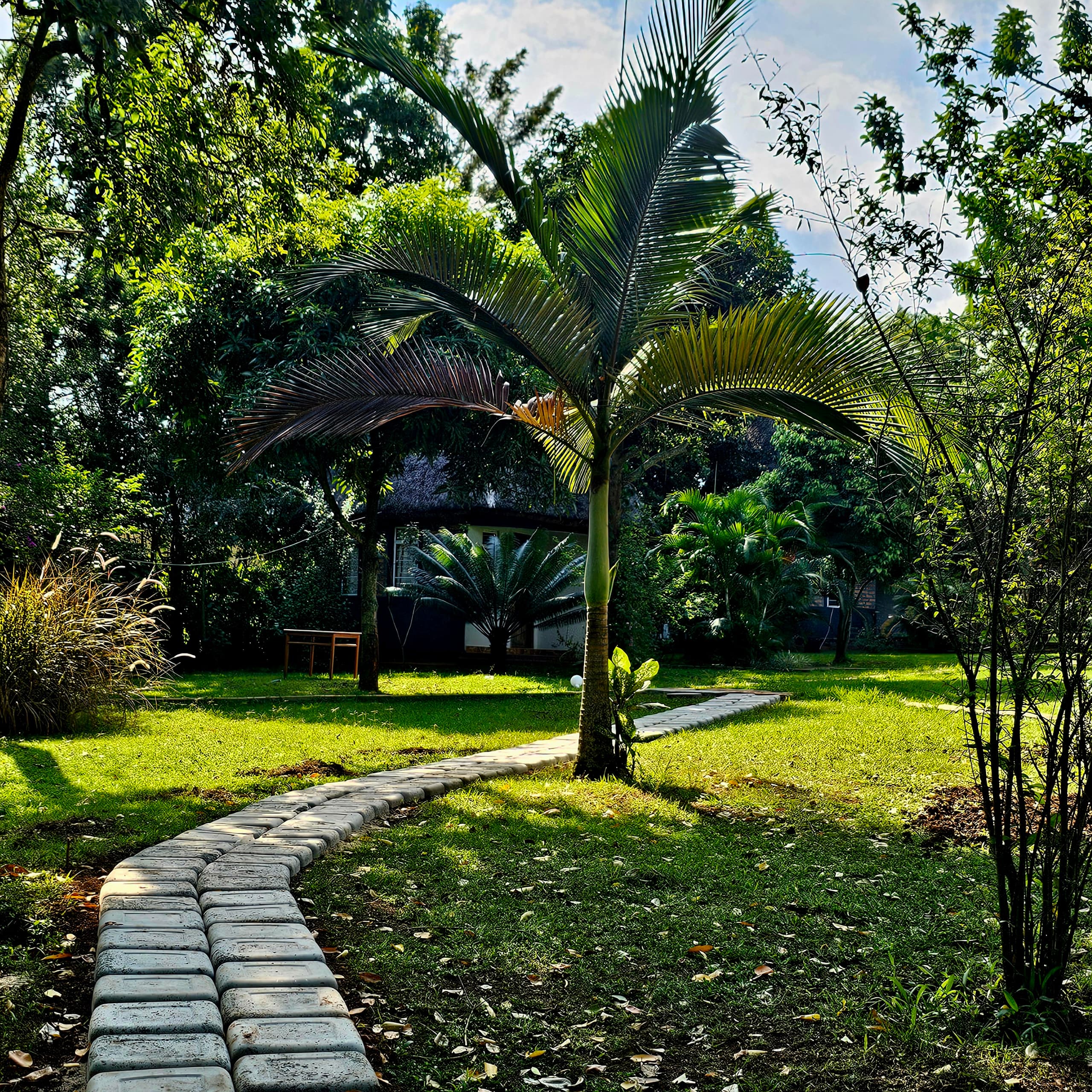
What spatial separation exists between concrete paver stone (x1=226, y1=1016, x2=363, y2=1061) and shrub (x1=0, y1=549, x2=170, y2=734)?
22.1 ft

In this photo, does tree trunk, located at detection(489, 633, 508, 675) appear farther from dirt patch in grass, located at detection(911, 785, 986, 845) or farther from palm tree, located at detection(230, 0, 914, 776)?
dirt patch in grass, located at detection(911, 785, 986, 845)

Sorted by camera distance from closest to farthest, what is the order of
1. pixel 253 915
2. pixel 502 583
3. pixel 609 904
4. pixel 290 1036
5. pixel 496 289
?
1. pixel 290 1036
2. pixel 253 915
3. pixel 609 904
4. pixel 496 289
5. pixel 502 583

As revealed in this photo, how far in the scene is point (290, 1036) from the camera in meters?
2.79

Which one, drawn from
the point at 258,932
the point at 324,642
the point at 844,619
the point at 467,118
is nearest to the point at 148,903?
the point at 258,932

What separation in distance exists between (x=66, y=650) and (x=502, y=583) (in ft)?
28.0

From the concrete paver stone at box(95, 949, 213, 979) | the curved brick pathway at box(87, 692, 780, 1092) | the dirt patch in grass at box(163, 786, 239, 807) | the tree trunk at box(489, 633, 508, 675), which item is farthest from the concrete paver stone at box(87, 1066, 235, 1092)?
the tree trunk at box(489, 633, 508, 675)

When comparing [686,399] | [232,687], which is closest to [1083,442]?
[686,399]

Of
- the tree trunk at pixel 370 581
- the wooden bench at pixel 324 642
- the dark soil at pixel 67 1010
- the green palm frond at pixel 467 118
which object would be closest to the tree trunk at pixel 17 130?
the green palm frond at pixel 467 118

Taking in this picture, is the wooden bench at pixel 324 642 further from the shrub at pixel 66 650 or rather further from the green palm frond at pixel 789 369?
the green palm frond at pixel 789 369

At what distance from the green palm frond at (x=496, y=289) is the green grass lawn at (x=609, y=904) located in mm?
2930

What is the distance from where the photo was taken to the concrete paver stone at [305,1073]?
8.36 ft

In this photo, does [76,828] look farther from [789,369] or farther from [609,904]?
[789,369]

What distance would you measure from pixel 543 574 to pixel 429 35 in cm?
1815

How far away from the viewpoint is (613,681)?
23.0ft
